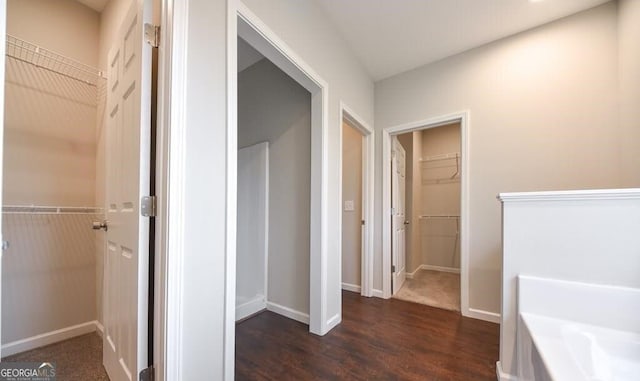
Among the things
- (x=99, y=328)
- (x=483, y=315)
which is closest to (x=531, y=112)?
(x=483, y=315)

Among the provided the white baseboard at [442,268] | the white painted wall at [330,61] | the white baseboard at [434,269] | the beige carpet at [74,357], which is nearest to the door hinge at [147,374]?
the beige carpet at [74,357]

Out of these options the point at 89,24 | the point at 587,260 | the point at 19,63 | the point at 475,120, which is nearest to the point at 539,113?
the point at 475,120

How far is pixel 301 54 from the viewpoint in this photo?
1938mm

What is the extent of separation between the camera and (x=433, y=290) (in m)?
3.30

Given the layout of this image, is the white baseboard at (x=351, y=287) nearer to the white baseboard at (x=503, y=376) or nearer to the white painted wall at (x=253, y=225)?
the white painted wall at (x=253, y=225)

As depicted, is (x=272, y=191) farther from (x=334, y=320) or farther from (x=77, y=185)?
(x=77, y=185)

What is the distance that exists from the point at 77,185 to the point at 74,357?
4.22 feet

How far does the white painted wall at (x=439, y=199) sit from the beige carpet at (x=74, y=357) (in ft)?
14.7

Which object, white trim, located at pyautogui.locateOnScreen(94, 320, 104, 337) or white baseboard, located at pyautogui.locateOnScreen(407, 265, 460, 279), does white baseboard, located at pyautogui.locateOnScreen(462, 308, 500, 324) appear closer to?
white baseboard, located at pyautogui.locateOnScreen(407, 265, 460, 279)

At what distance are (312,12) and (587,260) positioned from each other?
2.51 meters

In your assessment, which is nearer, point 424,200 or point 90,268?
point 90,268

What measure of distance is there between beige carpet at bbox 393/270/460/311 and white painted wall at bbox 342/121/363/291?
601mm

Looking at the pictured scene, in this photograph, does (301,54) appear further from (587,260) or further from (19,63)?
(587,260)

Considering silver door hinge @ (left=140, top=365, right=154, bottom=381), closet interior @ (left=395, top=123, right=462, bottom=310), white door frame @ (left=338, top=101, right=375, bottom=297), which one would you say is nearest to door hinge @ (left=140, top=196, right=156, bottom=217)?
silver door hinge @ (left=140, top=365, right=154, bottom=381)
